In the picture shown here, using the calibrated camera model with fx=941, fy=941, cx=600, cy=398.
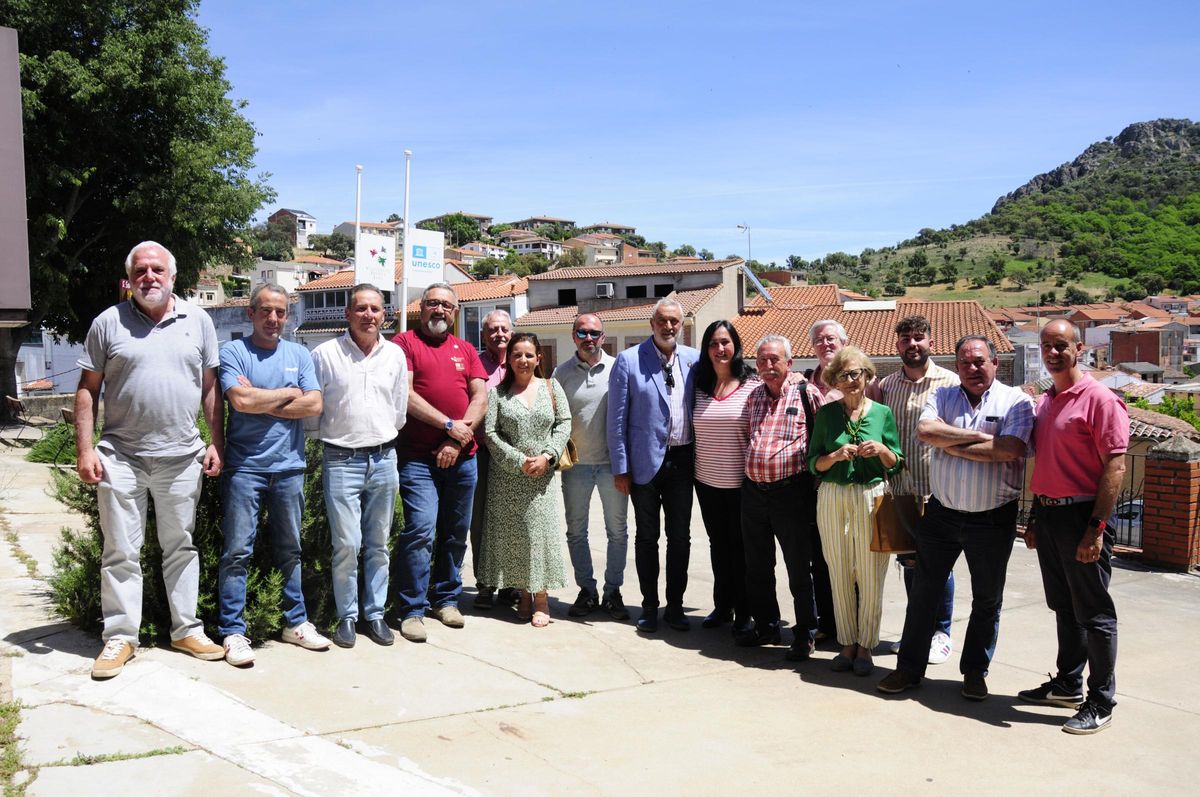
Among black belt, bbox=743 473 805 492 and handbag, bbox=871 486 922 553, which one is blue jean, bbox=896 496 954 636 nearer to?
handbag, bbox=871 486 922 553

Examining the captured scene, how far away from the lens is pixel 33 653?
4.52m

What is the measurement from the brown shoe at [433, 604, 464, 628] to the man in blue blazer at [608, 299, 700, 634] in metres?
1.13

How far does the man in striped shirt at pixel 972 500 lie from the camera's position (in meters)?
4.59

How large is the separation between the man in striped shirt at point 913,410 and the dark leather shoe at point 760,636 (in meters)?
0.78

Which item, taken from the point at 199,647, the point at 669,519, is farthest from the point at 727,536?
the point at 199,647

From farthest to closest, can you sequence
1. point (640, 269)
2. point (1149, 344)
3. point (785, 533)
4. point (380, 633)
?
point (1149, 344) → point (640, 269) → point (785, 533) → point (380, 633)

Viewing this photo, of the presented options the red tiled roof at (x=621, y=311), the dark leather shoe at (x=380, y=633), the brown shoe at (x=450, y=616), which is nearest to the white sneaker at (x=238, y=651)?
the dark leather shoe at (x=380, y=633)

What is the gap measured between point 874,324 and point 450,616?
130 feet

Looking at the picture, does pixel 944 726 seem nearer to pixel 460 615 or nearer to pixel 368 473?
pixel 460 615

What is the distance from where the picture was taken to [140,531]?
450 centimetres

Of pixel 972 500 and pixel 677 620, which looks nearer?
pixel 972 500

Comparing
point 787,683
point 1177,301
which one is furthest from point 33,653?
point 1177,301

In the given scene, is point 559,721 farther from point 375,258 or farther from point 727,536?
point 375,258

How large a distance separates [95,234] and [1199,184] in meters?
149
